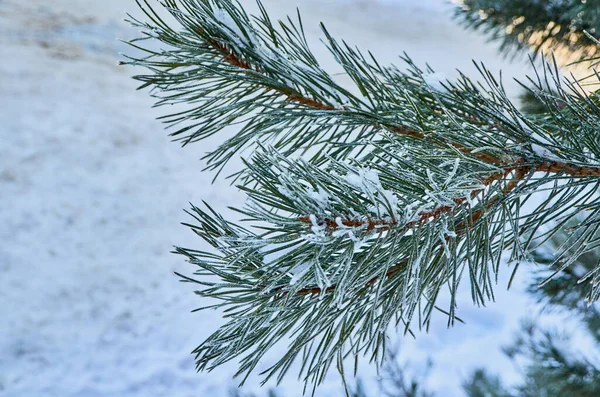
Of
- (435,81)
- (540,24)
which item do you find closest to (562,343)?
(540,24)

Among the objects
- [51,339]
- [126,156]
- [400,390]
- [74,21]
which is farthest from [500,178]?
[74,21]

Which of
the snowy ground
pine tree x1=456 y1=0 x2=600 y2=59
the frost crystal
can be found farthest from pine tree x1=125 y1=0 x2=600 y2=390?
the snowy ground

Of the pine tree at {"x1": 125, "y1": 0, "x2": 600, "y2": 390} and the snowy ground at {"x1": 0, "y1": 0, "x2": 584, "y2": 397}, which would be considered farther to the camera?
the snowy ground at {"x1": 0, "y1": 0, "x2": 584, "y2": 397}

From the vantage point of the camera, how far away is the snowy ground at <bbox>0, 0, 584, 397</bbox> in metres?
2.09

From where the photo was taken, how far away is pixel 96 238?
8.50 ft

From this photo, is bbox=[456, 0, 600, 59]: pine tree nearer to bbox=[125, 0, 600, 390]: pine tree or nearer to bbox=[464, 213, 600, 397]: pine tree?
bbox=[464, 213, 600, 397]: pine tree

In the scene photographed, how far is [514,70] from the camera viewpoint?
4902 millimetres

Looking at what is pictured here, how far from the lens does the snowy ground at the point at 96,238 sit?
2.09m

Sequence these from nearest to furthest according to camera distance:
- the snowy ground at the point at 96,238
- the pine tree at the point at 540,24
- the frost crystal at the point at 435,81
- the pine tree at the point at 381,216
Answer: the pine tree at the point at 381,216 < the frost crystal at the point at 435,81 < the pine tree at the point at 540,24 < the snowy ground at the point at 96,238

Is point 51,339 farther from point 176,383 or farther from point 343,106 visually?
point 343,106

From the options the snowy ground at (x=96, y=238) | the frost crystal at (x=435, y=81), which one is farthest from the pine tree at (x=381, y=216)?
the snowy ground at (x=96, y=238)

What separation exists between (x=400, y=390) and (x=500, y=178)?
1.19m

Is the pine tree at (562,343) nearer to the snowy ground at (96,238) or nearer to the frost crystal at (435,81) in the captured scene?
the frost crystal at (435,81)

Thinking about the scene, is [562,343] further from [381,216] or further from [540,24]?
[381,216]
